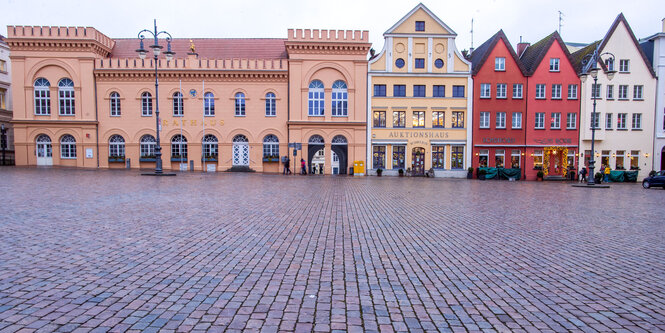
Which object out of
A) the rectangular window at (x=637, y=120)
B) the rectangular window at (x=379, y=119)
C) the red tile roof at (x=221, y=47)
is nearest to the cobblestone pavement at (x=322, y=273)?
the rectangular window at (x=379, y=119)

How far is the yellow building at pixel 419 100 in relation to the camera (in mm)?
34281

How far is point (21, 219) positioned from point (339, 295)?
8.26 metres

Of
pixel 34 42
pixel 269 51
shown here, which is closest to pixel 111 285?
pixel 269 51

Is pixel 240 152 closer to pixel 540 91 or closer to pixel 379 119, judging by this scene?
pixel 379 119

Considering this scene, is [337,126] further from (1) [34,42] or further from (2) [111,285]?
(2) [111,285]

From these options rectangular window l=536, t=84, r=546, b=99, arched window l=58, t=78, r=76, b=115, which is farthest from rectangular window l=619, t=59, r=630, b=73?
arched window l=58, t=78, r=76, b=115

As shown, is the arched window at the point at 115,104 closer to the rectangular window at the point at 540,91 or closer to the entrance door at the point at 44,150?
the entrance door at the point at 44,150

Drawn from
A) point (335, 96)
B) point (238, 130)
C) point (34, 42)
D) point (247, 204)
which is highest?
point (34, 42)

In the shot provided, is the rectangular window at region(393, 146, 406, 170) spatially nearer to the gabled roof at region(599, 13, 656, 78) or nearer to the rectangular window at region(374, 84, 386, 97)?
the rectangular window at region(374, 84, 386, 97)

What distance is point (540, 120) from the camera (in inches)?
1388

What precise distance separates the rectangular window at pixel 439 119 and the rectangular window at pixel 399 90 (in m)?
3.56

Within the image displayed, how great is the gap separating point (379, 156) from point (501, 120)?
1238 cm

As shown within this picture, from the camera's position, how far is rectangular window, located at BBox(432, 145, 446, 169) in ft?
115

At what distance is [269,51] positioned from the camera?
1496 inches
